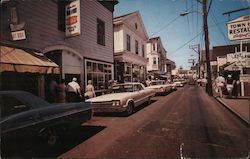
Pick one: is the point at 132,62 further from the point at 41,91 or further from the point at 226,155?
the point at 226,155

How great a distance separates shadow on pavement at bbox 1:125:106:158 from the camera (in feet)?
12.0

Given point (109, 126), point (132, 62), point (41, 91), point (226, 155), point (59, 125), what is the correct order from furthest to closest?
point (132, 62)
point (41, 91)
point (109, 126)
point (59, 125)
point (226, 155)

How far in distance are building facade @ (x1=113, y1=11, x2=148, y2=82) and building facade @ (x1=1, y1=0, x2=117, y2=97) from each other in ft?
8.95

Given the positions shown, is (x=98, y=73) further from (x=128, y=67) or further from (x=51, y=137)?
(x=51, y=137)

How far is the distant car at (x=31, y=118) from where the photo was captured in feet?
11.0

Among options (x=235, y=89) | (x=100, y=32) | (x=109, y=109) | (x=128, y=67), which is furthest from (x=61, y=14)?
(x=235, y=89)

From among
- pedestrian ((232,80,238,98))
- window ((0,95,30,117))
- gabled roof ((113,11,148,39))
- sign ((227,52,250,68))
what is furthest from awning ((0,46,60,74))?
gabled roof ((113,11,148,39))

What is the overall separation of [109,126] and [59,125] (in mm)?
2207

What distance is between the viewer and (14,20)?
745 centimetres

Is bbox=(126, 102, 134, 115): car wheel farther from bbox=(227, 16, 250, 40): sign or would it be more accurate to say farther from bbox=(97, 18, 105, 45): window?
bbox=(97, 18, 105, 45): window

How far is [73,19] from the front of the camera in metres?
9.48

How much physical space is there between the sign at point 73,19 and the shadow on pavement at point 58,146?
5.64 m

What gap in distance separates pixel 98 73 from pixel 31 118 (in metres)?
10.3

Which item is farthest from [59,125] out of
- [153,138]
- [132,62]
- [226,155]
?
[132,62]
